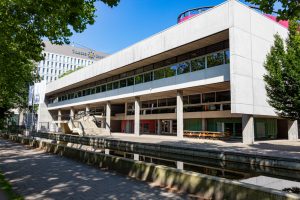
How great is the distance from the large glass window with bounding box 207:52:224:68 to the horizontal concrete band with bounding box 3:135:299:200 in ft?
50.0

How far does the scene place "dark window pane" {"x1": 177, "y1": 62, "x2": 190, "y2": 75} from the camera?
25656 millimetres

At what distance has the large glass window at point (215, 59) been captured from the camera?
2236 centimetres

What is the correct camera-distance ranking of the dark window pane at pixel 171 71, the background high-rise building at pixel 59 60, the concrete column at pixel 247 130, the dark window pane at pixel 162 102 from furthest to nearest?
the background high-rise building at pixel 59 60
the dark window pane at pixel 162 102
the dark window pane at pixel 171 71
the concrete column at pixel 247 130

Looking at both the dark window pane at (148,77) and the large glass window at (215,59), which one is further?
the dark window pane at (148,77)

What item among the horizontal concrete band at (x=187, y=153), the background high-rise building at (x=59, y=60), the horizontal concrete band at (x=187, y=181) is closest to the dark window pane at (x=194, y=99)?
the horizontal concrete band at (x=187, y=153)

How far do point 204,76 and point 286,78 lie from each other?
21.5 ft

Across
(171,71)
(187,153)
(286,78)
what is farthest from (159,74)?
(187,153)

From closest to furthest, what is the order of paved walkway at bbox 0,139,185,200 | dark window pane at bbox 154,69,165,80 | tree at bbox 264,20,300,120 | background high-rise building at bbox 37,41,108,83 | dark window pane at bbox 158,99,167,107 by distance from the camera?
paved walkway at bbox 0,139,185,200 → tree at bbox 264,20,300,120 → dark window pane at bbox 154,69,165,80 → dark window pane at bbox 158,99,167,107 → background high-rise building at bbox 37,41,108,83

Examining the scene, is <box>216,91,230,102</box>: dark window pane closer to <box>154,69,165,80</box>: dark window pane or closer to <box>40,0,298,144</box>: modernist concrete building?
<box>40,0,298,144</box>: modernist concrete building

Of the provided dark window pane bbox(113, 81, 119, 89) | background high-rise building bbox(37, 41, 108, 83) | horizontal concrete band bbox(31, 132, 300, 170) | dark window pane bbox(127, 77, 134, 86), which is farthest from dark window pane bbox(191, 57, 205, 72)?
background high-rise building bbox(37, 41, 108, 83)

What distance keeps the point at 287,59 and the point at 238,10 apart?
5.40m

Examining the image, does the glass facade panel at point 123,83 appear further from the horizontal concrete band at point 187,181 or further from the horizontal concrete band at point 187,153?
the horizontal concrete band at point 187,181

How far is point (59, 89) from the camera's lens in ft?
178

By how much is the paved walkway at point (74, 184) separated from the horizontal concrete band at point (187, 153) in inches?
241
